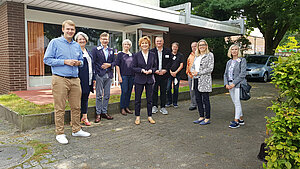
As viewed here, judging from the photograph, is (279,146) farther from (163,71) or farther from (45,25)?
(45,25)

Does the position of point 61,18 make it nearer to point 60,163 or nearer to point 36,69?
point 36,69

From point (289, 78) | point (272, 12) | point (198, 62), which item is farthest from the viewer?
point (272, 12)

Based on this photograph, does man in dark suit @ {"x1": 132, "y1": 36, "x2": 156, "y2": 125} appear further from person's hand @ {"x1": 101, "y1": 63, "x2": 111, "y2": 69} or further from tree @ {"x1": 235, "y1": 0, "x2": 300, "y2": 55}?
tree @ {"x1": 235, "y1": 0, "x2": 300, "y2": 55}

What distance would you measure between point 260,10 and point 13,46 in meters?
17.4

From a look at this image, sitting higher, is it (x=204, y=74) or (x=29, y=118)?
(x=204, y=74)

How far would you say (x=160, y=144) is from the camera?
14.0ft

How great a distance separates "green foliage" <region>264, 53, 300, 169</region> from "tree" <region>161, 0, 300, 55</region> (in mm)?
10343

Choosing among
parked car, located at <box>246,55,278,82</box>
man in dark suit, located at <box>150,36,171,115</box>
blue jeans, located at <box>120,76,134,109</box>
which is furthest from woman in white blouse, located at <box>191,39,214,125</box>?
parked car, located at <box>246,55,278,82</box>

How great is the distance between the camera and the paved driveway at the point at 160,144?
11.4ft

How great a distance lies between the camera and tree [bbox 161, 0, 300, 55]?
39.2 feet

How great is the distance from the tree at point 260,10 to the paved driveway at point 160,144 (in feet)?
27.3

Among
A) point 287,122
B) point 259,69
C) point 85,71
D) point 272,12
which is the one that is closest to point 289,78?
point 287,122

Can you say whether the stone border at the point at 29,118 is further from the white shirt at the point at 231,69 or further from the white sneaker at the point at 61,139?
the white shirt at the point at 231,69

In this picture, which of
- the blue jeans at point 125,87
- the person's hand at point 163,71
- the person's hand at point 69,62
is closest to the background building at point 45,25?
the blue jeans at point 125,87
